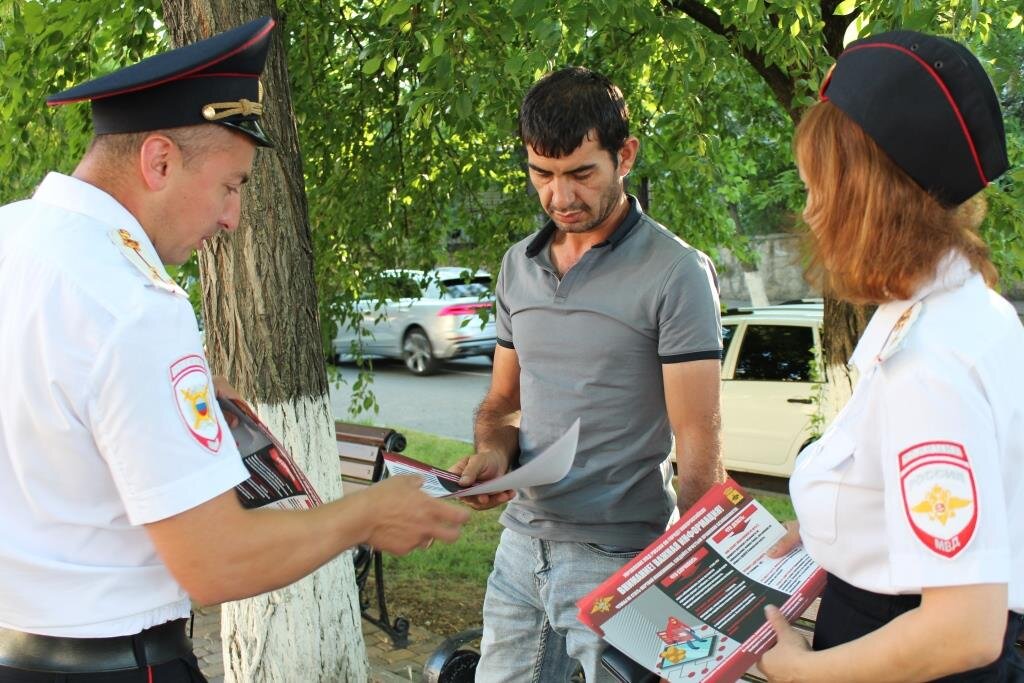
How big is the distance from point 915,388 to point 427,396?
43.9 feet

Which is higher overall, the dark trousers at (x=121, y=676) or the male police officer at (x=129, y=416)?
the male police officer at (x=129, y=416)

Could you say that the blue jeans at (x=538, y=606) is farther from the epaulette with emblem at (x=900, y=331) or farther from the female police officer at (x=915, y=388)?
the epaulette with emblem at (x=900, y=331)

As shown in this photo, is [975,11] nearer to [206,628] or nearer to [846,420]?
[846,420]

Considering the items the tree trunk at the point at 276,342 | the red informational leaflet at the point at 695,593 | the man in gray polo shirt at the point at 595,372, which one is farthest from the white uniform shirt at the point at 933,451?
the tree trunk at the point at 276,342

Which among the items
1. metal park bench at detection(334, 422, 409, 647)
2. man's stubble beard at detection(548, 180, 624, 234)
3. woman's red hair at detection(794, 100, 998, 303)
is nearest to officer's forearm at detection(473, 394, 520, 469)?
man's stubble beard at detection(548, 180, 624, 234)

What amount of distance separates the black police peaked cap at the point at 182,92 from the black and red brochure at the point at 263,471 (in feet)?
1.79

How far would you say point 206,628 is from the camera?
541 centimetres

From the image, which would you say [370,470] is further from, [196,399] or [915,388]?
[915,388]

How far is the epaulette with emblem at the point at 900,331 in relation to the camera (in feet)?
4.48

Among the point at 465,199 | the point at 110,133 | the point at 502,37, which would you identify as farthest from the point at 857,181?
the point at 465,199

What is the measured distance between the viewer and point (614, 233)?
2.49m

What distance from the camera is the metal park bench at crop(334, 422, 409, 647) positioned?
4.88 meters

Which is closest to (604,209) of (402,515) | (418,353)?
(402,515)

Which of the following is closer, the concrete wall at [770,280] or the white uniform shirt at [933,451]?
the white uniform shirt at [933,451]
